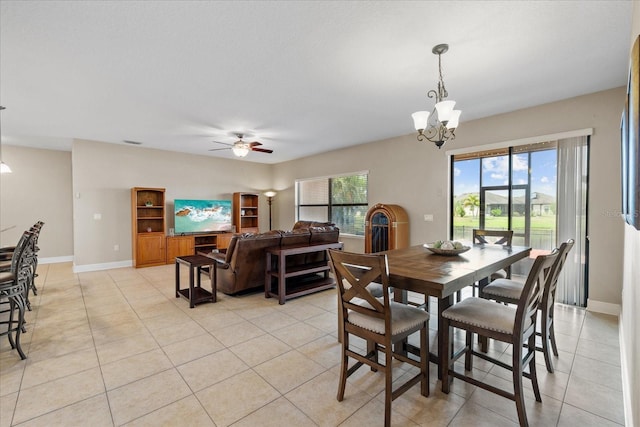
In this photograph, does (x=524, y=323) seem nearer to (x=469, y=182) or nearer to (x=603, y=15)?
(x=603, y=15)

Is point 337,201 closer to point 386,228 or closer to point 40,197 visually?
point 386,228

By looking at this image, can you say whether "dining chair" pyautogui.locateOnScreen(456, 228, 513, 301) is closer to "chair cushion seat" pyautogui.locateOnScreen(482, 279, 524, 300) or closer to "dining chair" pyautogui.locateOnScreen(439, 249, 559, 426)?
"chair cushion seat" pyautogui.locateOnScreen(482, 279, 524, 300)

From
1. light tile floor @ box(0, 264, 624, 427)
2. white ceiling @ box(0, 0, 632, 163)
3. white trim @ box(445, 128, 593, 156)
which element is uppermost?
white ceiling @ box(0, 0, 632, 163)

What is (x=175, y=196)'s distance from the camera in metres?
7.06

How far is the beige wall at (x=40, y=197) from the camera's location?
20.6ft

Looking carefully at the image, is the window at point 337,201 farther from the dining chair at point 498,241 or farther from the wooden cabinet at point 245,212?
the dining chair at point 498,241

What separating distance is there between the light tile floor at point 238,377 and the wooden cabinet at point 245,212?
14.7 ft

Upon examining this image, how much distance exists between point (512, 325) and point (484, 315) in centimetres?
17

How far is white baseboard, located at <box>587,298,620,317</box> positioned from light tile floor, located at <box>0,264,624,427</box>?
16 centimetres

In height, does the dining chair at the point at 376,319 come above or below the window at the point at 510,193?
below

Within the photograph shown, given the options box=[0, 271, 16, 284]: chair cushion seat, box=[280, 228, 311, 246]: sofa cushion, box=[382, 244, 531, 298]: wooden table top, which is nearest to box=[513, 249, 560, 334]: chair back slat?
box=[382, 244, 531, 298]: wooden table top

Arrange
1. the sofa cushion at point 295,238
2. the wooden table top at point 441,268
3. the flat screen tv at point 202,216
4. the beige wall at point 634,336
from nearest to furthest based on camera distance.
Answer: the beige wall at point 634,336
the wooden table top at point 441,268
the sofa cushion at point 295,238
the flat screen tv at point 202,216

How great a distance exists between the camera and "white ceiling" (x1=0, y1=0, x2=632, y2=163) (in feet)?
6.74

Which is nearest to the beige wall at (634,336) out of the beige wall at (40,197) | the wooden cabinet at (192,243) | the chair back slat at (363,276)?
the chair back slat at (363,276)
